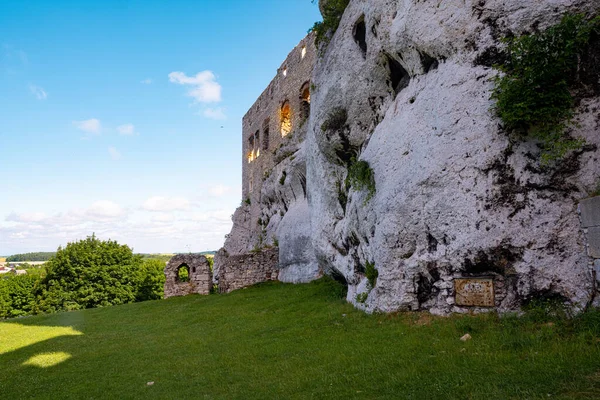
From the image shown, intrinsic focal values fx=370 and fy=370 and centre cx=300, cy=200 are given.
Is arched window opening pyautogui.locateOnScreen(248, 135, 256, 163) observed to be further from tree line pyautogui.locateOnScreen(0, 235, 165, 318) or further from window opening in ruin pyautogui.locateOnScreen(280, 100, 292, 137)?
tree line pyautogui.locateOnScreen(0, 235, 165, 318)

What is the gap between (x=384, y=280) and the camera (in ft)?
29.5

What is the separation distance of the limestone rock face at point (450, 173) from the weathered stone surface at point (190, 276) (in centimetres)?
1134

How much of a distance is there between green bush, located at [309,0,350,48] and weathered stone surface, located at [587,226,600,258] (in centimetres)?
1053

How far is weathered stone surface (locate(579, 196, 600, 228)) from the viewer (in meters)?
6.09

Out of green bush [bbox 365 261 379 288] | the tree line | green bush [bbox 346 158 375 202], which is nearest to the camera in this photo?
green bush [bbox 365 261 379 288]

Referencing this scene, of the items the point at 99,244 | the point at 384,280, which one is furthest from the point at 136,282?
the point at 384,280

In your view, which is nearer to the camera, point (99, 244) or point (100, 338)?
point (100, 338)

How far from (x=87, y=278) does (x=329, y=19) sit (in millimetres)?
30574

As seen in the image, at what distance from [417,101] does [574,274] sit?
16.4ft

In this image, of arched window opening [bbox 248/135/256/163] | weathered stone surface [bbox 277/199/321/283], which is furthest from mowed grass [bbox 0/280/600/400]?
arched window opening [bbox 248/135/256/163]

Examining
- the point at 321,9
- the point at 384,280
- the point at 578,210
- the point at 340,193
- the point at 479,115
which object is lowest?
the point at 384,280

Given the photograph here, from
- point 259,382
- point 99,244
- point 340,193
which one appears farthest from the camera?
point 99,244

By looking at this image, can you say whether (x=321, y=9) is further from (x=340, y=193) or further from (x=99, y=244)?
(x=99, y=244)

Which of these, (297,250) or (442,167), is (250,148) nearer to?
(297,250)
